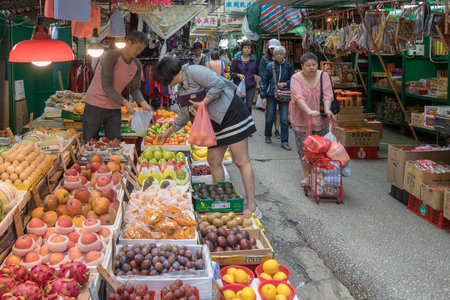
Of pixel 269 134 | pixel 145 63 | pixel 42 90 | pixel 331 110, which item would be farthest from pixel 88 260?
pixel 42 90

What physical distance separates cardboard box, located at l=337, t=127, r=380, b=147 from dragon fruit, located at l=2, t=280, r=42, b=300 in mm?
6791

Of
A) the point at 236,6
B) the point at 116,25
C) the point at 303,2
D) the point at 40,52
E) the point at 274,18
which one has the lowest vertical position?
the point at 40,52

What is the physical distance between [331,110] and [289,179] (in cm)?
144

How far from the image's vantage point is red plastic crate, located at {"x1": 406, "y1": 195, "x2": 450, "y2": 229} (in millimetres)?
5211

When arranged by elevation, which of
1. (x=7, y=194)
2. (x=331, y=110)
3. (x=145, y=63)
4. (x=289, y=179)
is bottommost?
(x=289, y=179)

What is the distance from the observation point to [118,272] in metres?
3.05

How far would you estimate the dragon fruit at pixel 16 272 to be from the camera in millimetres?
2535

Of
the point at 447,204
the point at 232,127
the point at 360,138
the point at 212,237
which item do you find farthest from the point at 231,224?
the point at 360,138

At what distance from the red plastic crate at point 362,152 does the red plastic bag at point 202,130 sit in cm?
442

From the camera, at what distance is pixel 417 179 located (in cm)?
549

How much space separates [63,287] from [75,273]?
14 centimetres

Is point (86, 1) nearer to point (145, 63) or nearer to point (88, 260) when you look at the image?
point (88, 260)

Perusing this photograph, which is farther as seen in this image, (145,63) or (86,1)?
(145,63)

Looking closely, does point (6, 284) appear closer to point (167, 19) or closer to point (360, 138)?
point (360, 138)
